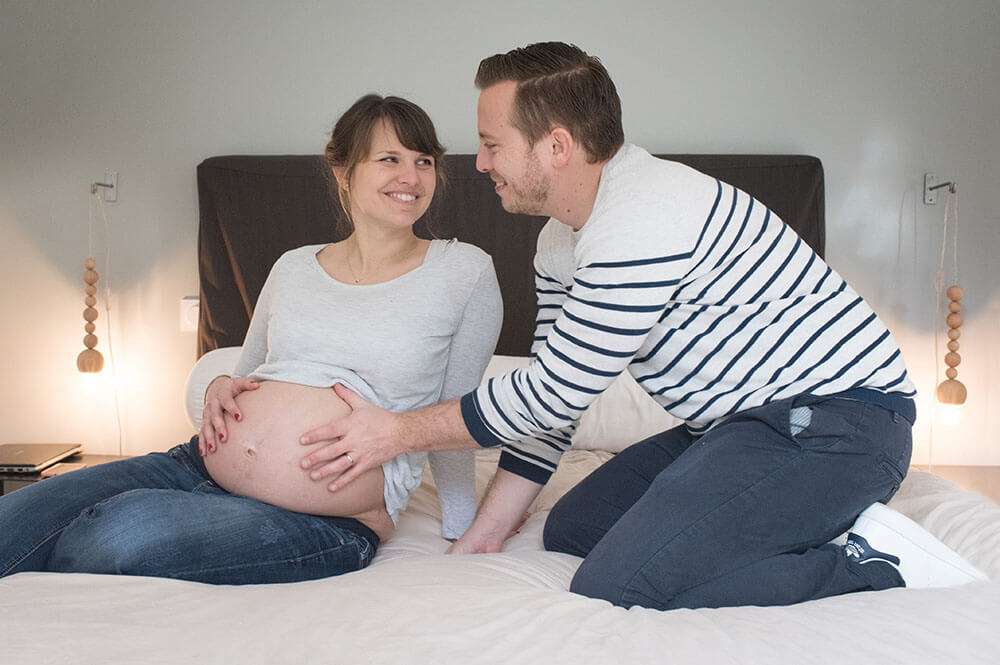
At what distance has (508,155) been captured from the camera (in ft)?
4.13

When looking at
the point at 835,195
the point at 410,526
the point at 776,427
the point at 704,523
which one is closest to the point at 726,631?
the point at 704,523

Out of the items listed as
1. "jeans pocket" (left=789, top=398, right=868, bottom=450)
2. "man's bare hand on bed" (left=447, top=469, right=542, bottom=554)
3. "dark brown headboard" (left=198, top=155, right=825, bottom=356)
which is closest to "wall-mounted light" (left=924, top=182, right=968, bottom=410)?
"dark brown headboard" (left=198, top=155, right=825, bottom=356)

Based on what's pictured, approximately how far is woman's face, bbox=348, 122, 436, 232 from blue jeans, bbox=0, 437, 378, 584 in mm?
522

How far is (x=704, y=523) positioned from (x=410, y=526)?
0.58m

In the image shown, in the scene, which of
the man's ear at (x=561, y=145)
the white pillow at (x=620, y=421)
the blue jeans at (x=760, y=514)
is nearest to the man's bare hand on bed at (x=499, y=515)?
the blue jeans at (x=760, y=514)

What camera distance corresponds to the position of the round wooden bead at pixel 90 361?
97.3 inches

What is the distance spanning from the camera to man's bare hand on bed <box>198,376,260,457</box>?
4.22ft

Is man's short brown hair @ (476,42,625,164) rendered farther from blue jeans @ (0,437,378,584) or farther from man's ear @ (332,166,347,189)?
blue jeans @ (0,437,378,584)

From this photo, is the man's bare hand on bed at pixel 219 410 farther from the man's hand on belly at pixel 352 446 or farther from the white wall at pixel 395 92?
the white wall at pixel 395 92

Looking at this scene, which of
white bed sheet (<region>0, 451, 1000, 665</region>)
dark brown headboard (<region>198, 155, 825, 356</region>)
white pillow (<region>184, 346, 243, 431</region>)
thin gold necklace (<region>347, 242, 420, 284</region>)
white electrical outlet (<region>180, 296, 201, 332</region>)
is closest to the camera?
white bed sheet (<region>0, 451, 1000, 665</region>)

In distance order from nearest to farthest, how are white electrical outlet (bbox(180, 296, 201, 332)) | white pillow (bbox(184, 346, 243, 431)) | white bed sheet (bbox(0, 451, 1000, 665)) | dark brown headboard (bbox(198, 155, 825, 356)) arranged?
1. white bed sheet (bbox(0, 451, 1000, 665))
2. white pillow (bbox(184, 346, 243, 431))
3. dark brown headboard (bbox(198, 155, 825, 356))
4. white electrical outlet (bbox(180, 296, 201, 332))

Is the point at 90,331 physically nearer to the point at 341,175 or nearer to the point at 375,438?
A: the point at 341,175

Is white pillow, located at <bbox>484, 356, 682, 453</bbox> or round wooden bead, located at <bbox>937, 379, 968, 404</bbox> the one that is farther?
round wooden bead, located at <bbox>937, 379, 968, 404</bbox>

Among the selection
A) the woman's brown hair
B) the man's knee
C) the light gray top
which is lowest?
the man's knee
